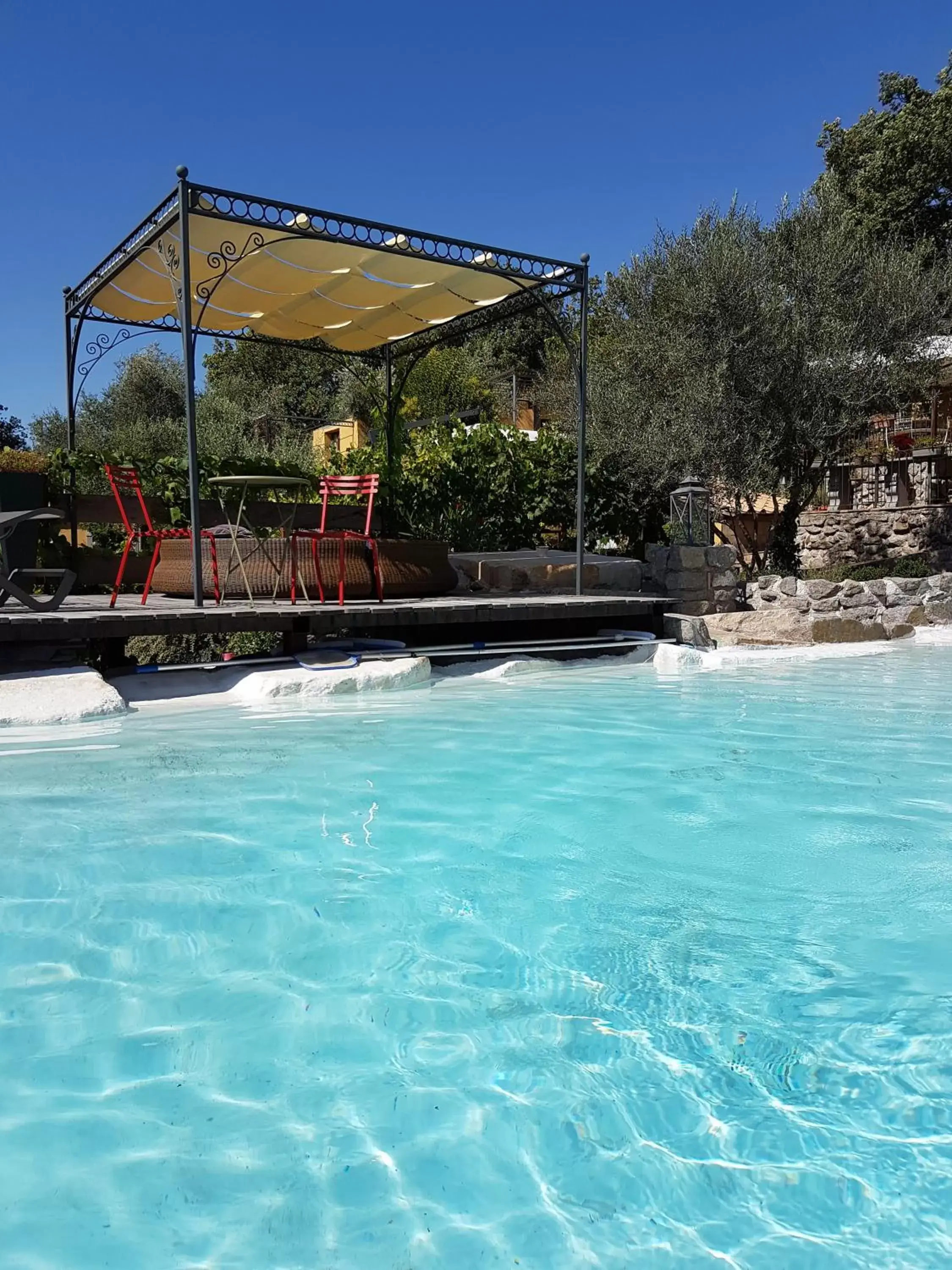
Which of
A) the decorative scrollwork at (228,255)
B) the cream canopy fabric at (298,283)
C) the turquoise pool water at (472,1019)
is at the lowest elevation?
the turquoise pool water at (472,1019)

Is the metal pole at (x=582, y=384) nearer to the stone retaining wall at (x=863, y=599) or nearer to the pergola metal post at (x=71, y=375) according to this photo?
the stone retaining wall at (x=863, y=599)

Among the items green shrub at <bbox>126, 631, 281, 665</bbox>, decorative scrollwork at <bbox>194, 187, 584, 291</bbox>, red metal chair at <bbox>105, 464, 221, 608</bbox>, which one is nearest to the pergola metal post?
red metal chair at <bbox>105, 464, 221, 608</bbox>

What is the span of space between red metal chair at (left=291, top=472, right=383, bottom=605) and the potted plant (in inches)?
89.9

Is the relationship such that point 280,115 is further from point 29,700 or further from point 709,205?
point 29,700

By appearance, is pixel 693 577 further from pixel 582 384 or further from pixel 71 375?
pixel 71 375

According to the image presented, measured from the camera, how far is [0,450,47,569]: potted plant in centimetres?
757

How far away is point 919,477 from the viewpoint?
1692 centimetres

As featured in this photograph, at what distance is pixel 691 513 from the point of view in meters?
10.1

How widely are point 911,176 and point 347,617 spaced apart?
22569 millimetres

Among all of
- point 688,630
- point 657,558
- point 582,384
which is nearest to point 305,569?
point 582,384

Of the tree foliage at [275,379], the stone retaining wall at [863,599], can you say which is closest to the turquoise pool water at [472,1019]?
the stone retaining wall at [863,599]

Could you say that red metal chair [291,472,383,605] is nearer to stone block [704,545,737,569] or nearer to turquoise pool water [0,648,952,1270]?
turquoise pool water [0,648,952,1270]

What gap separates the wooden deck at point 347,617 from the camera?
5984mm

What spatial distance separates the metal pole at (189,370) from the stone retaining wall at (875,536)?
497 inches
